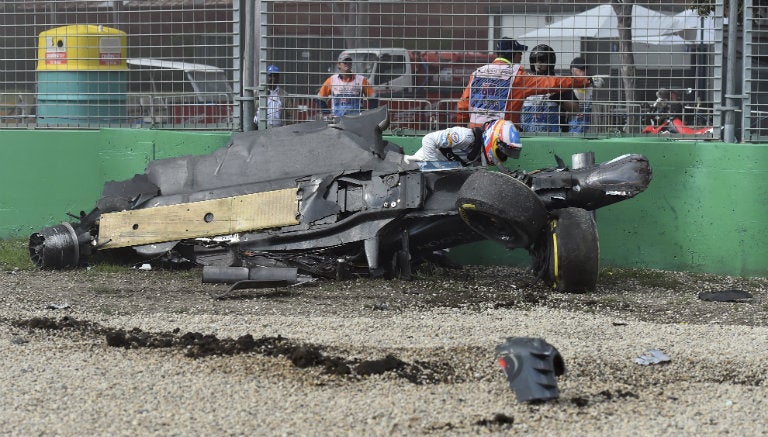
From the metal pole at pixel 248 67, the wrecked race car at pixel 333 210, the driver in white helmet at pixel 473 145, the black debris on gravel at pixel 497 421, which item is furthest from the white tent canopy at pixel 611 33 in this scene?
the black debris on gravel at pixel 497 421

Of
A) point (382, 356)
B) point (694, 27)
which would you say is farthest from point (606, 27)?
point (382, 356)

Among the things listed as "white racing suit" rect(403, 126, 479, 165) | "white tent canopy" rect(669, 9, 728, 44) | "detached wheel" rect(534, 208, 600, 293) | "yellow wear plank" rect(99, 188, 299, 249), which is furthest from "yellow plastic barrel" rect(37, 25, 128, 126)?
"white tent canopy" rect(669, 9, 728, 44)

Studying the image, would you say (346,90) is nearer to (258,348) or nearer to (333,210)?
(333,210)

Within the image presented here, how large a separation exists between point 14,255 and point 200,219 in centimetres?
197

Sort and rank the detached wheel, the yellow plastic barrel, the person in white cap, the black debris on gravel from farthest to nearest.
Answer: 1. the yellow plastic barrel
2. the person in white cap
3. the detached wheel
4. the black debris on gravel

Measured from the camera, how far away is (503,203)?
866cm

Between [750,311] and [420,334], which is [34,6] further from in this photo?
[750,311]

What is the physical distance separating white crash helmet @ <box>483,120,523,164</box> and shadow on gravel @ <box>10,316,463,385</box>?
11.4 feet

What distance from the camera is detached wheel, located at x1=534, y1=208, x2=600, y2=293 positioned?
29.1 feet

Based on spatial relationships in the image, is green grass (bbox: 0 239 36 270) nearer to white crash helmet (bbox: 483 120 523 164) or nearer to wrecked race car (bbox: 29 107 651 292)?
wrecked race car (bbox: 29 107 651 292)

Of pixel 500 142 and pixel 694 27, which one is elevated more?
pixel 694 27

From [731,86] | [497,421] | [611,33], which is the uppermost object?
[611,33]

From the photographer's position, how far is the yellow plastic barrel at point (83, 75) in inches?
468

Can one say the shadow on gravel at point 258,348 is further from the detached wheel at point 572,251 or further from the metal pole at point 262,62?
the metal pole at point 262,62
